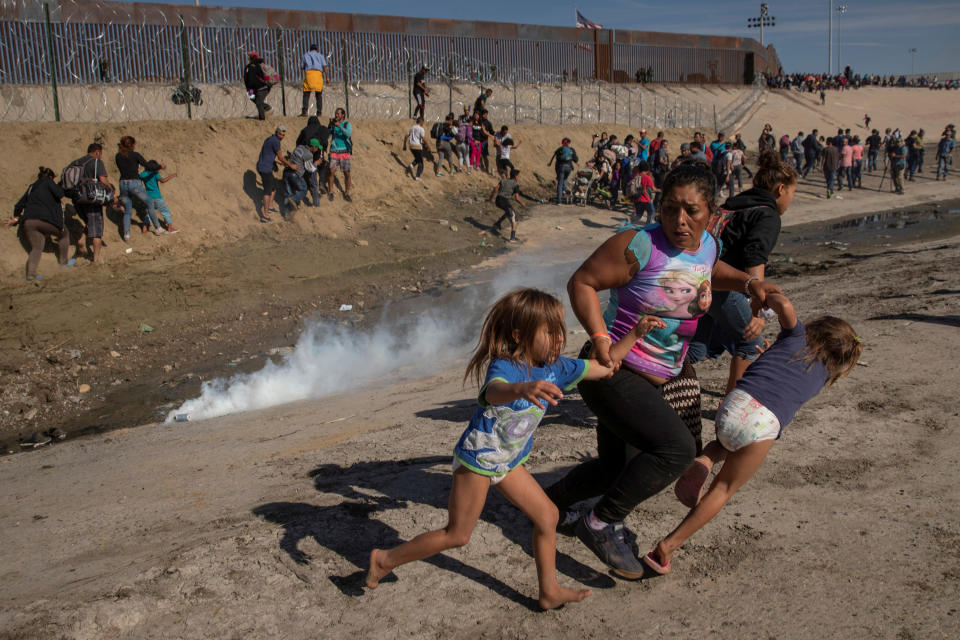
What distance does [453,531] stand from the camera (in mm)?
3039

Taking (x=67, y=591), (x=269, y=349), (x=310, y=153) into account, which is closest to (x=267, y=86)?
(x=310, y=153)

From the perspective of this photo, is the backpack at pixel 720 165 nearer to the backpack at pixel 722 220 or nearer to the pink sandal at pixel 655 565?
the backpack at pixel 722 220

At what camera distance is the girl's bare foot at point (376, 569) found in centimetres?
322

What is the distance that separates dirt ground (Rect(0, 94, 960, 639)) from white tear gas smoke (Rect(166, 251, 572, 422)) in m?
0.33

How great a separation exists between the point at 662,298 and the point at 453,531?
1.35m

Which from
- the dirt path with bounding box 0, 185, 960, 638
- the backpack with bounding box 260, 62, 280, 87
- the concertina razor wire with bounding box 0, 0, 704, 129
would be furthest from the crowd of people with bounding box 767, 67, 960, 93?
the dirt path with bounding box 0, 185, 960, 638

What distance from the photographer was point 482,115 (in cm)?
2078

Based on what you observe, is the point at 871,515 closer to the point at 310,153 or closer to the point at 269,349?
the point at 269,349

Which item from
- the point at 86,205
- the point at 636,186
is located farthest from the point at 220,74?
the point at 636,186

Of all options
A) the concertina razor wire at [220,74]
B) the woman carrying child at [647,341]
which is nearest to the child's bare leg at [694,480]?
the woman carrying child at [647,341]

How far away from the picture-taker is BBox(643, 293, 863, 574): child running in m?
3.24

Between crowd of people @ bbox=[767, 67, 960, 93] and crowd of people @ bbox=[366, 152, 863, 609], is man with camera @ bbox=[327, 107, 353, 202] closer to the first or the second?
crowd of people @ bbox=[366, 152, 863, 609]

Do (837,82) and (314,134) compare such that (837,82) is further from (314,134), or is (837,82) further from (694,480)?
(694,480)

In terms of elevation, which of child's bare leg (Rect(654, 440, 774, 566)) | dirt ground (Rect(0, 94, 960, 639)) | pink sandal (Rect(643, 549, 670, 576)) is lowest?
dirt ground (Rect(0, 94, 960, 639))
